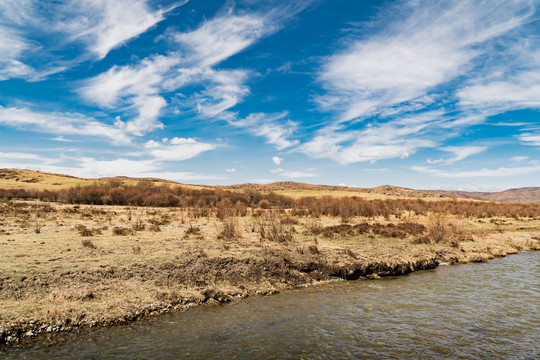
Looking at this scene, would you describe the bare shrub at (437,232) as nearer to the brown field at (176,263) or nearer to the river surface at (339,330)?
the brown field at (176,263)

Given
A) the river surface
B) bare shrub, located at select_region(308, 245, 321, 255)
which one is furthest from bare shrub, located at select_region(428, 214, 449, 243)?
bare shrub, located at select_region(308, 245, 321, 255)

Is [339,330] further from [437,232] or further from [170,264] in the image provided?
[437,232]

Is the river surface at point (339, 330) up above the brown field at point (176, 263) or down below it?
below

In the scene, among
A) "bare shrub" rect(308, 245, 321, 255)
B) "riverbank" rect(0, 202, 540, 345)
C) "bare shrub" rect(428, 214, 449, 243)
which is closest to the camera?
"riverbank" rect(0, 202, 540, 345)

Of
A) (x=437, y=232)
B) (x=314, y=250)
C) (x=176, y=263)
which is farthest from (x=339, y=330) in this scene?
(x=437, y=232)

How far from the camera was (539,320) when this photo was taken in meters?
9.30

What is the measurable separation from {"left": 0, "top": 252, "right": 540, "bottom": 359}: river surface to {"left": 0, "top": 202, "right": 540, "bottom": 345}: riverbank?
0.80 metres

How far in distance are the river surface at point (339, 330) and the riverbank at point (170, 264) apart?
31.3 inches

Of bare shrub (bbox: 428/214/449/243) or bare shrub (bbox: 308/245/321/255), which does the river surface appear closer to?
bare shrub (bbox: 308/245/321/255)

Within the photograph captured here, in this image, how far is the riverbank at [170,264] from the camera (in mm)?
8828

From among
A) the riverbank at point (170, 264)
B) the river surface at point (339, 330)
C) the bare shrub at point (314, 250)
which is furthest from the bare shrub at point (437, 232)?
the bare shrub at point (314, 250)

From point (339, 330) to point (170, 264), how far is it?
7.07m

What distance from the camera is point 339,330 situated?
8.55 meters

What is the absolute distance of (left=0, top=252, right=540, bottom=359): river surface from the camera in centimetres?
727
